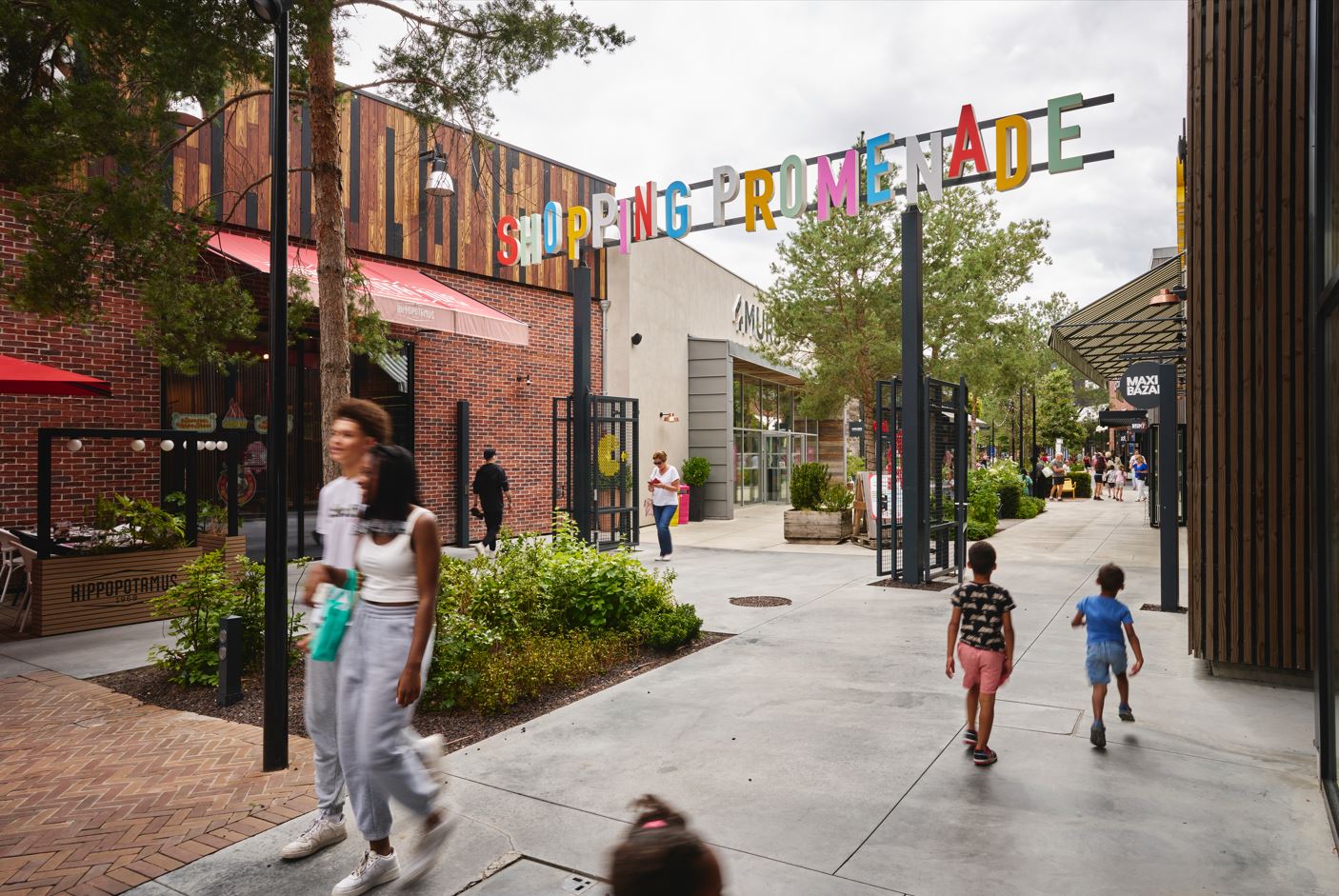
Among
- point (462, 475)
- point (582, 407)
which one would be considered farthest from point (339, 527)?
point (462, 475)

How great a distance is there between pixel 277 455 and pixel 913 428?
315 inches

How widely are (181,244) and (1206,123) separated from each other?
881 cm

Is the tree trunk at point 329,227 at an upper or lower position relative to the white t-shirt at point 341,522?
upper

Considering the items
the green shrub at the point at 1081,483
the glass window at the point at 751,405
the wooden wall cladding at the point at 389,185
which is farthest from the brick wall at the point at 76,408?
the green shrub at the point at 1081,483

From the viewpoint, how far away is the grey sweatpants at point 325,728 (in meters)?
3.40

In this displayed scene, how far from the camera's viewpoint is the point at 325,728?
11.4ft

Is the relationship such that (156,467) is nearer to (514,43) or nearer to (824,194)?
(514,43)

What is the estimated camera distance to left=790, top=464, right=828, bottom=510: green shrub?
16.4m

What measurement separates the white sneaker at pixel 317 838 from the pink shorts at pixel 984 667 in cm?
314

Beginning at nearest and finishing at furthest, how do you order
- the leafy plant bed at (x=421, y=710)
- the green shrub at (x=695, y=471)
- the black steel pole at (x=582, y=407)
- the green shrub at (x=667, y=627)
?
the leafy plant bed at (x=421, y=710) < the green shrub at (x=667, y=627) < the black steel pole at (x=582, y=407) < the green shrub at (x=695, y=471)

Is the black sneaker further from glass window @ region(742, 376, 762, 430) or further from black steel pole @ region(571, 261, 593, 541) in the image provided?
glass window @ region(742, 376, 762, 430)

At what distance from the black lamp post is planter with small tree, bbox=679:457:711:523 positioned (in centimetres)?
1766

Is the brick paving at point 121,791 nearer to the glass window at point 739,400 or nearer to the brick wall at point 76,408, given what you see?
the brick wall at point 76,408

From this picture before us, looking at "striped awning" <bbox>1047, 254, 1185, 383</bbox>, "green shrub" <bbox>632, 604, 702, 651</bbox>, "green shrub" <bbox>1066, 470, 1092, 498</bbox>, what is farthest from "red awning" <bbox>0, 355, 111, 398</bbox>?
"green shrub" <bbox>1066, 470, 1092, 498</bbox>
